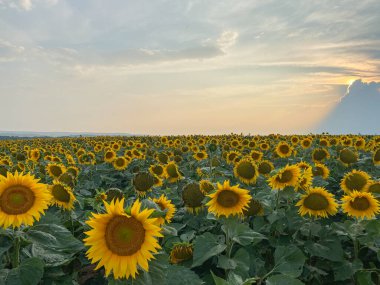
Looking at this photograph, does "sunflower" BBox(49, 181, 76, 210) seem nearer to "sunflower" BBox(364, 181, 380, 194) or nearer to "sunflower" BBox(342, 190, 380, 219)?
"sunflower" BBox(342, 190, 380, 219)

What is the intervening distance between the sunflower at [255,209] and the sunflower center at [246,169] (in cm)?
192

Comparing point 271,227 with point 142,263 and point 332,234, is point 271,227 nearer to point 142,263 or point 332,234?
point 332,234

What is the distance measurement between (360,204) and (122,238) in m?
3.36

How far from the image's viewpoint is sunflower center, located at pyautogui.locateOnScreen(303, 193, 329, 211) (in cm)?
475

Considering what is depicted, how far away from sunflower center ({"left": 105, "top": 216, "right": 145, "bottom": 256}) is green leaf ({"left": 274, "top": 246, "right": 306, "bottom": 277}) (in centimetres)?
186

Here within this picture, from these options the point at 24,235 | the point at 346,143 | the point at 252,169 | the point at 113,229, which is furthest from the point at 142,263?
the point at 346,143

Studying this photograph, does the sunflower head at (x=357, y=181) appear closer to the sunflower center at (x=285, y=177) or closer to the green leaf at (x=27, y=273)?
the sunflower center at (x=285, y=177)

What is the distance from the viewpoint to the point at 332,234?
185 inches

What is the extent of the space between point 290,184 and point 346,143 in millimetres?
9495

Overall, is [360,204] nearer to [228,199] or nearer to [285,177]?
[285,177]

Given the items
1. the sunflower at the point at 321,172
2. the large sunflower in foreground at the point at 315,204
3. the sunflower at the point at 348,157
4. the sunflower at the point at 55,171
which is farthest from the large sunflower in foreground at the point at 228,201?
the sunflower at the point at 348,157

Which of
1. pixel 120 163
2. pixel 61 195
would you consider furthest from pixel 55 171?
pixel 61 195

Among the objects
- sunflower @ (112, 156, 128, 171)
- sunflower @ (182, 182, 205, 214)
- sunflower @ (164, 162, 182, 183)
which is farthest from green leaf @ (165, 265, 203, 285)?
sunflower @ (112, 156, 128, 171)

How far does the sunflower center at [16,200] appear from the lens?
3396 mm
